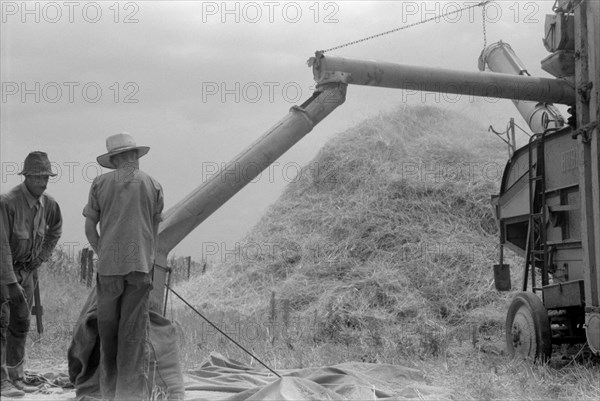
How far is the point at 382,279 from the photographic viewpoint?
40.9 ft

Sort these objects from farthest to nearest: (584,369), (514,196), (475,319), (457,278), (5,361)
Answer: (457,278)
(475,319)
(514,196)
(584,369)
(5,361)

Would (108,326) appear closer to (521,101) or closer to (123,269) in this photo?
(123,269)

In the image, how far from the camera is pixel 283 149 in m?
8.02

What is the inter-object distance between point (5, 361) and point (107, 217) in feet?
6.32

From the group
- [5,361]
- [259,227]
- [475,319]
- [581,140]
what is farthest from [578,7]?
[259,227]

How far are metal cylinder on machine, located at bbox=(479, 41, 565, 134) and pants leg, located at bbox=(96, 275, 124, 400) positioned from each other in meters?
6.30

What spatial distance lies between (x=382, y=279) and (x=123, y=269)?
704 cm

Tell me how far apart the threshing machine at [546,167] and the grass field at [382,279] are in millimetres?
645

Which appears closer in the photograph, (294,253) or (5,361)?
(5,361)

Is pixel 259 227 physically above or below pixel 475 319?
above

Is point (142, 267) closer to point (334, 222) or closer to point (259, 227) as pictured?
point (334, 222)

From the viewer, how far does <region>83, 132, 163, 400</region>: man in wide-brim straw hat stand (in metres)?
6.12

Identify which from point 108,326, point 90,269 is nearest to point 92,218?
point 108,326

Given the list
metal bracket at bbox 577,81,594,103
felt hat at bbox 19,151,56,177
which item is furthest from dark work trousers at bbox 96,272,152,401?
metal bracket at bbox 577,81,594,103
